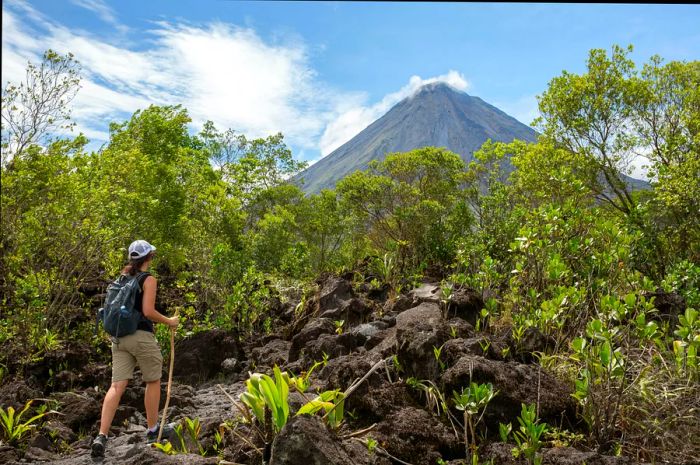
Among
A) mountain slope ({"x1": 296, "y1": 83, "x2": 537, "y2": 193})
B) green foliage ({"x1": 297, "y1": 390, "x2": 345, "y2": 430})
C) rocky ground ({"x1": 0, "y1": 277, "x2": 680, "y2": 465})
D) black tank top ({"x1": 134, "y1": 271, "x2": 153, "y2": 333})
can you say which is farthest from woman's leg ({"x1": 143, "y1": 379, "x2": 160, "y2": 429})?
mountain slope ({"x1": 296, "y1": 83, "x2": 537, "y2": 193})

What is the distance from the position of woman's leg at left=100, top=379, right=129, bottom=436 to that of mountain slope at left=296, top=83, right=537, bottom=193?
112426 mm

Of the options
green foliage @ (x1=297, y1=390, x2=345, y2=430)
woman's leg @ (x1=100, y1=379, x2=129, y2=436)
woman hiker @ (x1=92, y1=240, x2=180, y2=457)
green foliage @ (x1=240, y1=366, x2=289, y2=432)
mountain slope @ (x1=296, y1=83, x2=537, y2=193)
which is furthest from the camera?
mountain slope @ (x1=296, y1=83, x2=537, y2=193)

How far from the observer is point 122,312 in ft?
13.9

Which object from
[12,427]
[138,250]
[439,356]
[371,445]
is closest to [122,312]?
[138,250]

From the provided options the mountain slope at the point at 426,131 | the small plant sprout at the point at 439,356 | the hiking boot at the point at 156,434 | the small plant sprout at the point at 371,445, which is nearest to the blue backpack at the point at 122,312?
the hiking boot at the point at 156,434

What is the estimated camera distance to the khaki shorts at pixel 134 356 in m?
4.35

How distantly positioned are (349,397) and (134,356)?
1.91 meters

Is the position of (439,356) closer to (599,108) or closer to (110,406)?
(110,406)

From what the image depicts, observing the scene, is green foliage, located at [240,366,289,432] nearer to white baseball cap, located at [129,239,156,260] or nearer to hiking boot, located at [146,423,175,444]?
hiking boot, located at [146,423,175,444]

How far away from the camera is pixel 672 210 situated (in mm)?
8992

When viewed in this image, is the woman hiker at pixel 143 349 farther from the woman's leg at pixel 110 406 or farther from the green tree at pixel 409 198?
the green tree at pixel 409 198

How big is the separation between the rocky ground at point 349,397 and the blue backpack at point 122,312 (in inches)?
35.2

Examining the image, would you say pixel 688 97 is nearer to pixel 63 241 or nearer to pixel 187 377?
pixel 187 377

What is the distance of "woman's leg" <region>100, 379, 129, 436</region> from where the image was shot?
13.3ft
